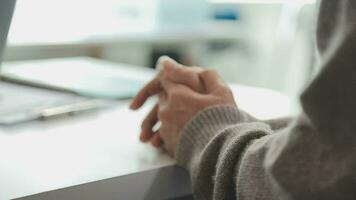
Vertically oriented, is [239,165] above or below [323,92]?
below

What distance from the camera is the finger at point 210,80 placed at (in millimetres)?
743

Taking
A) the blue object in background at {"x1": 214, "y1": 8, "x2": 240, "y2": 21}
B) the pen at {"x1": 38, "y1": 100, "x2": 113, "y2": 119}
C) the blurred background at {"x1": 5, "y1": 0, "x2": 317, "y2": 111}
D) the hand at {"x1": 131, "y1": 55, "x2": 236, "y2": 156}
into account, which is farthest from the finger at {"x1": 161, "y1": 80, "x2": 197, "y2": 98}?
the blue object in background at {"x1": 214, "y1": 8, "x2": 240, "y2": 21}

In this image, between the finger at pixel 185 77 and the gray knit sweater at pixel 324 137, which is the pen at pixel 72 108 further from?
the gray knit sweater at pixel 324 137

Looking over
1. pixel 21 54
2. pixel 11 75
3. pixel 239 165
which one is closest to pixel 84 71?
pixel 11 75

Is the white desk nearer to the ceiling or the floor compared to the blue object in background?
nearer to the ceiling

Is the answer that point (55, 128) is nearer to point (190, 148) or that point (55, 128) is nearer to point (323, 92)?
point (190, 148)

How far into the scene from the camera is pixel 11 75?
1.08m

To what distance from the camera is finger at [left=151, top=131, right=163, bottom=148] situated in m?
0.73

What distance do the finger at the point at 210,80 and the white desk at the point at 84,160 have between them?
0.11 m

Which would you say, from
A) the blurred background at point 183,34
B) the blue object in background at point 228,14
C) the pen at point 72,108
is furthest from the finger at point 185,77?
the blue object in background at point 228,14

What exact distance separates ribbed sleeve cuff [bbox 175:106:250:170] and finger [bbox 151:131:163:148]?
0.16 ft

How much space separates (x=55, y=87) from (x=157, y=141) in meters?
0.34

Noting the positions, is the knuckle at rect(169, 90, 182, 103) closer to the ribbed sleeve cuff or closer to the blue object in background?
the ribbed sleeve cuff

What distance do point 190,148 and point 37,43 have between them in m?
0.84
